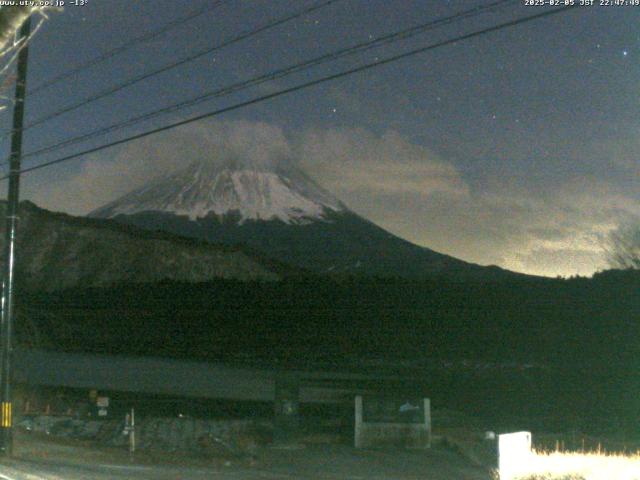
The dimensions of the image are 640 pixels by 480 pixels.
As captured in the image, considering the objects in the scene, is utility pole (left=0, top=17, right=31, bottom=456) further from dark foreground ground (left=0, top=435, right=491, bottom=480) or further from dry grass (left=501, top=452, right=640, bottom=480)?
dry grass (left=501, top=452, right=640, bottom=480)

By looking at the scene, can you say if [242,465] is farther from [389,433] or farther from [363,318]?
[363,318]

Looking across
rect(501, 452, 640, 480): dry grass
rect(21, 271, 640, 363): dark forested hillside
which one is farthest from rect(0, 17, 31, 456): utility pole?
rect(21, 271, 640, 363): dark forested hillside

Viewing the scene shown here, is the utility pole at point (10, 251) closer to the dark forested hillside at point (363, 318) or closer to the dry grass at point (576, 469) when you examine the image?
the dry grass at point (576, 469)

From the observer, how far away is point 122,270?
116 meters

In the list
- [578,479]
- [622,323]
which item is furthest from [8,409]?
[622,323]

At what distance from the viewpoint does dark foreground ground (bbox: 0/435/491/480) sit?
15.3m

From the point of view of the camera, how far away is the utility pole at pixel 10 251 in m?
17.6

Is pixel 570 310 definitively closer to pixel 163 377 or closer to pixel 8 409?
pixel 163 377

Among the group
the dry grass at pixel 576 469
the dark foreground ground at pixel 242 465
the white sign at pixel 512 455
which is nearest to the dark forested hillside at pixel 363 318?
the dark foreground ground at pixel 242 465

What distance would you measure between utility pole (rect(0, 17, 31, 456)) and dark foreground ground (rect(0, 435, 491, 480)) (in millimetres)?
938

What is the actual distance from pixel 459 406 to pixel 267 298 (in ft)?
148

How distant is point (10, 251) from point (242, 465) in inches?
282

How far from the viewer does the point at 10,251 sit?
59.0ft

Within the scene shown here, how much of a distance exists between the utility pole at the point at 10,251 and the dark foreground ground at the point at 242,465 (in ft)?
3.08
